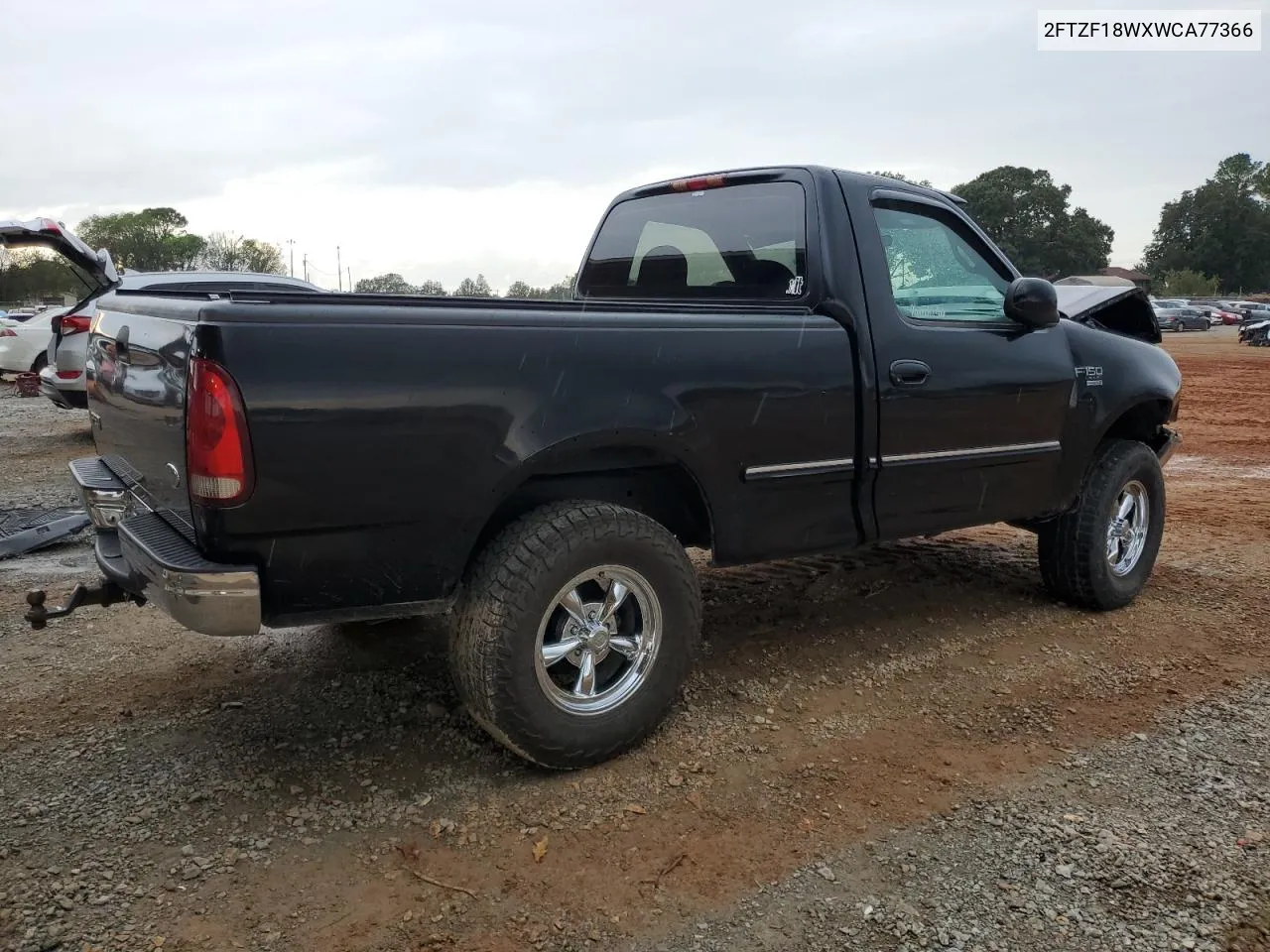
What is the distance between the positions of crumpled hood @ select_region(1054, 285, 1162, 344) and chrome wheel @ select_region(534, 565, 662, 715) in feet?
9.13

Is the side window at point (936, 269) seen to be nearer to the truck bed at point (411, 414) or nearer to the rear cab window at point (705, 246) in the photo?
the rear cab window at point (705, 246)

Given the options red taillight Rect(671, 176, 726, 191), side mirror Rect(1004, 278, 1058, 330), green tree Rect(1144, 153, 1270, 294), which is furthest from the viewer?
green tree Rect(1144, 153, 1270, 294)

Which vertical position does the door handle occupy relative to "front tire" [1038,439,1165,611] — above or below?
above

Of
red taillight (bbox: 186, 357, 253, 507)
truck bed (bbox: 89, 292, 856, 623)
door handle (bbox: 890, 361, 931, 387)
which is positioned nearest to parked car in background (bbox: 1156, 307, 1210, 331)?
door handle (bbox: 890, 361, 931, 387)

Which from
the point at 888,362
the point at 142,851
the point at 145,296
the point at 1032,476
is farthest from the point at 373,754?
the point at 1032,476

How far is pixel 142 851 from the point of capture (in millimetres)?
2797

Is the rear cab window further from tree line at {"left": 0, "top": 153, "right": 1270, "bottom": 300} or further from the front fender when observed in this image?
tree line at {"left": 0, "top": 153, "right": 1270, "bottom": 300}

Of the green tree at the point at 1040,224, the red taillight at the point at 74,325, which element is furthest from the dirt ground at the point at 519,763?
the green tree at the point at 1040,224

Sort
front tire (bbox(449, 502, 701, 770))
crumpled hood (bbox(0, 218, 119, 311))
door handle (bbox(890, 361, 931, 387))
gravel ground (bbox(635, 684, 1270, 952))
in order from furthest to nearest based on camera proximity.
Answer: crumpled hood (bbox(0, 218, 119, 311))
door handle (bbox(890, 361, 931, 387))
front tire (bbox(449, 502, 701, 770))
gravel ground (bbox(635, 684, 1270, 952))

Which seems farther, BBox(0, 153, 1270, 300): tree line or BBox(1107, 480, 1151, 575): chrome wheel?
BBox(0, 153, 1270, 300): tree line

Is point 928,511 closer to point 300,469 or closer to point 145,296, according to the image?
point 300,469

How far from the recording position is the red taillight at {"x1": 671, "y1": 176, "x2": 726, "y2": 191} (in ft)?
14.7

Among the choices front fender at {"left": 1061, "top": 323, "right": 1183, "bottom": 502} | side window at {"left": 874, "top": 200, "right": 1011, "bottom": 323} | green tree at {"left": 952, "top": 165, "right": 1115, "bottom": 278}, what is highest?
green tree at {"left": 952, "top": 165, "right": 1115, "bottom": 278}

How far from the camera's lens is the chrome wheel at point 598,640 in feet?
10.5
